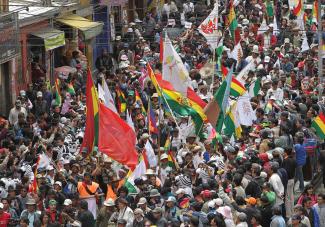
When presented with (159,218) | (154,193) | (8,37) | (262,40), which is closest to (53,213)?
(154,193)

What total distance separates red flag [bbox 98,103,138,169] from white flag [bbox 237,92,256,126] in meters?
4.55

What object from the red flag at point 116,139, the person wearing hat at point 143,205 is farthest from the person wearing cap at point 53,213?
the red flag at point 116,139

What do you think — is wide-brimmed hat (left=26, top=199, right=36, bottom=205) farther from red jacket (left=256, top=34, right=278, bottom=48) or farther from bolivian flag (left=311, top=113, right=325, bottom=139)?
red jacket (left=256, top=34, right=278, bottom=48)

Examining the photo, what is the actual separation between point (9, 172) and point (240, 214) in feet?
19.2

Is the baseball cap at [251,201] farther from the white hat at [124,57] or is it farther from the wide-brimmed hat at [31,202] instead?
the white hat at [124,57]

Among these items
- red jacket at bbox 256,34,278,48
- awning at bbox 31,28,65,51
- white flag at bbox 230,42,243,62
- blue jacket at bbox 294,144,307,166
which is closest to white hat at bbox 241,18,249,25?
red jacket at bbox 256,34,278,48

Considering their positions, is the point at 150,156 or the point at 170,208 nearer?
the point at 170,208

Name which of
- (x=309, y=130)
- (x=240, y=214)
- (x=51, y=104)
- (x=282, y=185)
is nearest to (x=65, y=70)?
(x=51, y=104)

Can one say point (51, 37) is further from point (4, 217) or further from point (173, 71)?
point (4, 217)

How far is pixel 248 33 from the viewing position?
47.6 meters

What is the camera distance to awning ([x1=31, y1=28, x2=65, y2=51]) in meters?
43.0

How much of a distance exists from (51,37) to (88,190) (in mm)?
15197

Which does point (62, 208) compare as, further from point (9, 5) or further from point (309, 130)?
point (9, 5)

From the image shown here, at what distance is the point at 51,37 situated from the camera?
43.3 metres
